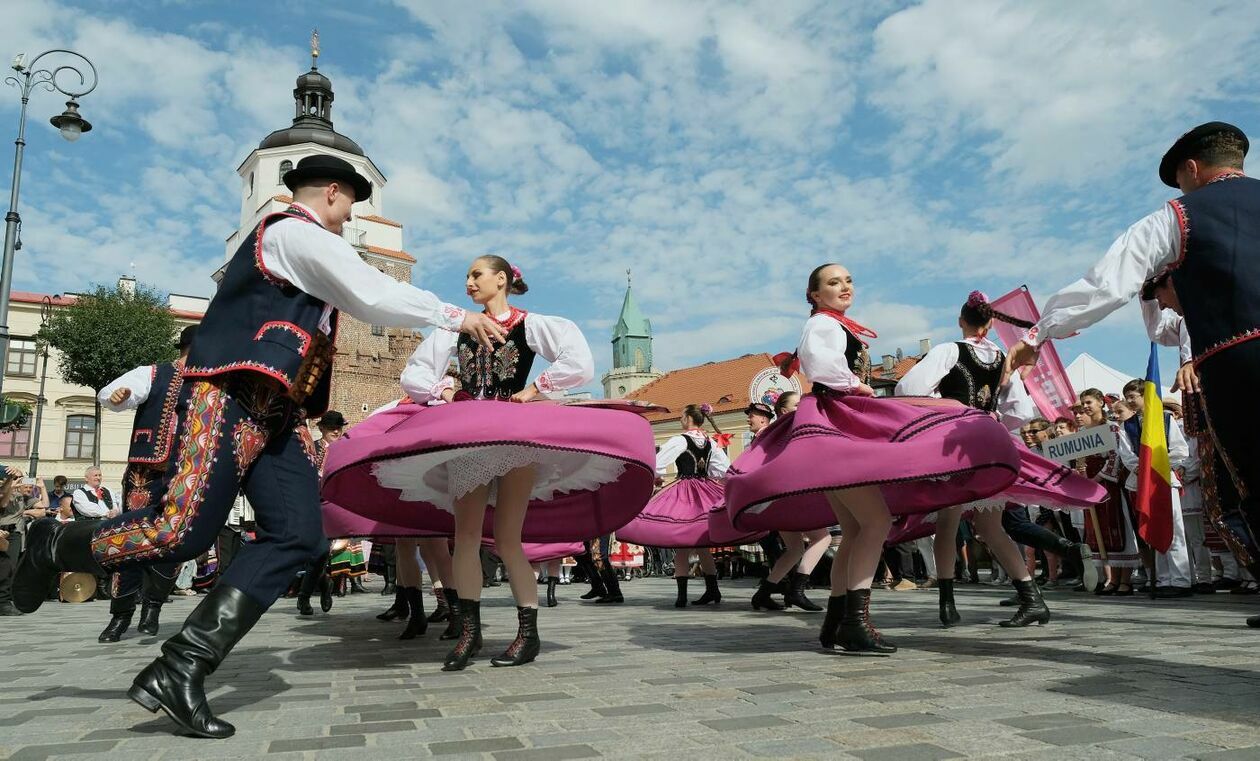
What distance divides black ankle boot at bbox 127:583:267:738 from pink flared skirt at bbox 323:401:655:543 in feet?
3.49

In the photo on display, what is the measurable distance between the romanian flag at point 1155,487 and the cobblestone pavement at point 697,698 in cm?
57

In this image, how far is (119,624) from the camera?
6.55 m

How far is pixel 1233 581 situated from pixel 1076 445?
3478 millimetres

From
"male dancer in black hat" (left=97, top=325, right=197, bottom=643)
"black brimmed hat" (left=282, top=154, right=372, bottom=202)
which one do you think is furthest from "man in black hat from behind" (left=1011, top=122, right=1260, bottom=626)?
"male dancer in black hat" (left=97, top=325, right=197, bottom=643)

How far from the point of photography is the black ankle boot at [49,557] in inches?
131

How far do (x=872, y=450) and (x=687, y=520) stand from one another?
4211 mm

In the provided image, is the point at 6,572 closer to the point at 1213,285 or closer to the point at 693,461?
the point at 693,461

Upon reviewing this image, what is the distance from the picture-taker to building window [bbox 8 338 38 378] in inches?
1946

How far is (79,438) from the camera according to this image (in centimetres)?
5141

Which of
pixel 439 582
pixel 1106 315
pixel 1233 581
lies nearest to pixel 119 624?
pixel 439 582

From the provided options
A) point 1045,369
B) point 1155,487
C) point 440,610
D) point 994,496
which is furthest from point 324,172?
point 1045,369

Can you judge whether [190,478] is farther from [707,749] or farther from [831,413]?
[831,413]

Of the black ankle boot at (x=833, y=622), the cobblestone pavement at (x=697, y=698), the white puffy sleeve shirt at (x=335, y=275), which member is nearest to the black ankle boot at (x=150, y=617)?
the cobblestone pavement at (x=697, y=698)

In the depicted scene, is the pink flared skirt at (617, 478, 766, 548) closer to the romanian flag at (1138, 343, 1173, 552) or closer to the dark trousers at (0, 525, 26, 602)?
the romanian flag at (1138, 343, 1173, 552)
